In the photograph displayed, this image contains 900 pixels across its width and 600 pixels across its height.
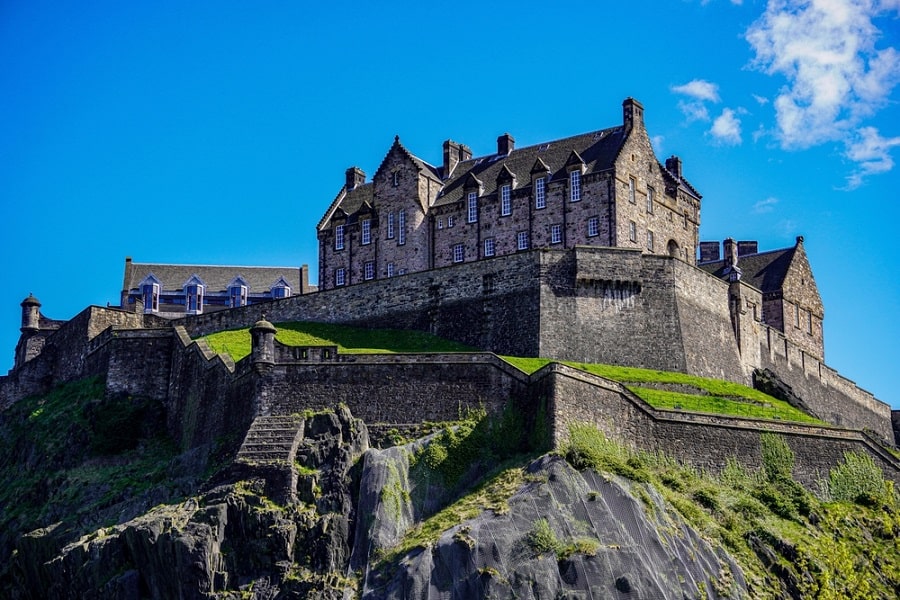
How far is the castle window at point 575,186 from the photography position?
3041 inches

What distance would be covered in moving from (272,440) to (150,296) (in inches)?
1679

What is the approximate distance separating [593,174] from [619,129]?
13.7ft

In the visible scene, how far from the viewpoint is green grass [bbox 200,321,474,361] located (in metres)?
70.6

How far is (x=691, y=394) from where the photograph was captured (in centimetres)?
6719

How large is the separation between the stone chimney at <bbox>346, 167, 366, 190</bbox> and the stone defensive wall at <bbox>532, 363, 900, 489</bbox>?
→ 3316cm

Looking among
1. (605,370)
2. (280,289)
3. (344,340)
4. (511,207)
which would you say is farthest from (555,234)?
(280,289)

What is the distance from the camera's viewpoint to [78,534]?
63.0 metres

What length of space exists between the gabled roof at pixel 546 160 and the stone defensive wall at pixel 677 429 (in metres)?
18.5

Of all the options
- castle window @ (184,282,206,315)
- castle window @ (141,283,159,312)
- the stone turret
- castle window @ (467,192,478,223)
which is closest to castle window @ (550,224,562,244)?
castle window @ (467,192,478,223)

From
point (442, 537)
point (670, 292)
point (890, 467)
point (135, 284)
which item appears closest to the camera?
point (442, 537)

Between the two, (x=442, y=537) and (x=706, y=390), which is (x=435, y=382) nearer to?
(x=442, y=537)

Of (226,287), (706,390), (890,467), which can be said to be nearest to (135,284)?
(226,287)

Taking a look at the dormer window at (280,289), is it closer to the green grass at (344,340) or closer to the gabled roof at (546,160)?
the gabled roof at (546,160)

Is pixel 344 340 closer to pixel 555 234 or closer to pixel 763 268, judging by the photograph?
pixel 555 234
